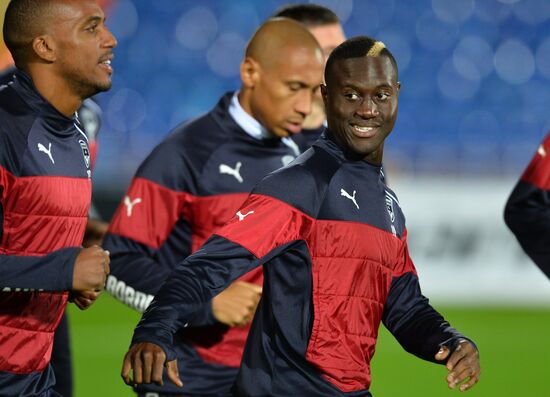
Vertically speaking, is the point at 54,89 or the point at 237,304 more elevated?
the point at 54,89

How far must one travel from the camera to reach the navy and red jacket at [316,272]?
2746 mm

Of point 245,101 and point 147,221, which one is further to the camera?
point 245,101

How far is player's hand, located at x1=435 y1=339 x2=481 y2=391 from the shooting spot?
9.21 ft

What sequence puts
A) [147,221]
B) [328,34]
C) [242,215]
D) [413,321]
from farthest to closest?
[328,34] < [147,221] < [413,321] < [242,215]

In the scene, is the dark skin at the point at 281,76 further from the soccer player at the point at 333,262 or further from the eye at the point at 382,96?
the eye at the point at 382,96

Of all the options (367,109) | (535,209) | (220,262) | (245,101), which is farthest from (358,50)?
(535,209)

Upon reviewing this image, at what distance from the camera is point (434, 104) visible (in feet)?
37.4

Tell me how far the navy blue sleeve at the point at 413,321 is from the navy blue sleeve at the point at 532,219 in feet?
3.44

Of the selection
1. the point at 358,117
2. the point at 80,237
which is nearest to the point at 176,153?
the point at 80,237

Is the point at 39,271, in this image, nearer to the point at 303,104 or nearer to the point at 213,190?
the point at 213,190

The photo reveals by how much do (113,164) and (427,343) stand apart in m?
7.23

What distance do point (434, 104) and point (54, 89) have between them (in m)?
8.55

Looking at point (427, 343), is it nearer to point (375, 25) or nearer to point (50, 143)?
point (50, 143)

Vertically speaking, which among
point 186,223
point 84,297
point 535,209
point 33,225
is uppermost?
point 535,209
